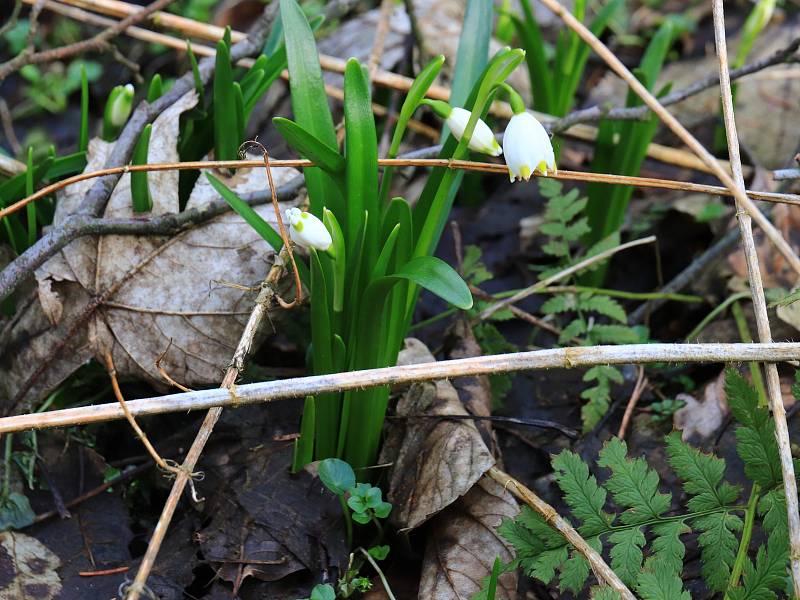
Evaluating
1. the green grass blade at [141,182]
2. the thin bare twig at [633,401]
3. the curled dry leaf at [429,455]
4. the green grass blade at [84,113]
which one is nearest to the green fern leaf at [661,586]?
the curled dry leaf at [429,455]

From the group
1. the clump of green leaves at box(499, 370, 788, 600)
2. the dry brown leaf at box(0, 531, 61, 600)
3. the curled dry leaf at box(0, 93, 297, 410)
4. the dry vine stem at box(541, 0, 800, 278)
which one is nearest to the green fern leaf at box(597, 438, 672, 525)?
the clump of green leaves at box(499, 370, 788, 600)

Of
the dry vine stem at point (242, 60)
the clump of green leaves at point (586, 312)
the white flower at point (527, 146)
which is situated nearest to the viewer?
the white flower at point (527, 146)

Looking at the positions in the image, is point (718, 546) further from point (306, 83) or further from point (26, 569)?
point (26, 569)

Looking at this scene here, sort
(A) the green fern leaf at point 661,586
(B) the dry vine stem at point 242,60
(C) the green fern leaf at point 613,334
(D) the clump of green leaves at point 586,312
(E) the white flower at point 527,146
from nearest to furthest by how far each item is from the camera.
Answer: (A) the green fern leaf at point 661,586
(E) the white flower at point 527,146
(D) the clump of green leaves at point 586,312
(C) the green fern leaf at point 613,334
(B) the dry vine stem at point 242,60

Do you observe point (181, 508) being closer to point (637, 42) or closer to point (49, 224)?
point (49, 224)

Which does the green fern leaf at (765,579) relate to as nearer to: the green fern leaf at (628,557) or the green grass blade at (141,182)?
the green fern leaf at (628,557)

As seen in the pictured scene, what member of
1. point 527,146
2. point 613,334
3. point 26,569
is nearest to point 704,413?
point 613,334
